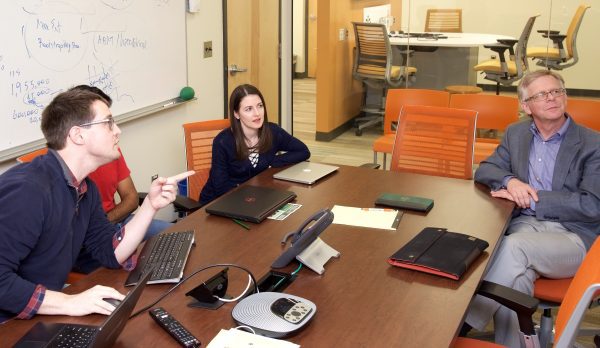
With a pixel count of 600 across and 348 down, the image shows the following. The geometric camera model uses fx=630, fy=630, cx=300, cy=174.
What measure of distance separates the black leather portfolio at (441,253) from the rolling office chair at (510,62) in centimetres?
383

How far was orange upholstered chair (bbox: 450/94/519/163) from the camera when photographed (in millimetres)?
4480

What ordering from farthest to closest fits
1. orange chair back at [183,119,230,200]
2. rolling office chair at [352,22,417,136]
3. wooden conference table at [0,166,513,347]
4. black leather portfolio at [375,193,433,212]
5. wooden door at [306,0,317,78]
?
wooden door at [306,0,317,78] → rolling office chair at [352,22,417,136] → orange chair back at [183,119,230,200] → black leather portfolio at [375,193,433,212] → wooden conference table at [0,166,513,347]

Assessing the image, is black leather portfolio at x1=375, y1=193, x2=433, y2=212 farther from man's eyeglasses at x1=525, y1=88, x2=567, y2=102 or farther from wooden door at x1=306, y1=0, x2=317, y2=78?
wooden door at x1=306, y1=0, x2=317, y2=78

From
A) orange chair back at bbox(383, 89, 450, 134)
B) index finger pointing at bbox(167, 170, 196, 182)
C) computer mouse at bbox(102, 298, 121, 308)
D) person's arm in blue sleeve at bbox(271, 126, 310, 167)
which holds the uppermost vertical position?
orange chair back at bbox(383, 89, 450, 134)

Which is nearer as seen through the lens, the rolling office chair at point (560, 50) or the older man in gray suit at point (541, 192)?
the older man in gray suit at point (541, 192)

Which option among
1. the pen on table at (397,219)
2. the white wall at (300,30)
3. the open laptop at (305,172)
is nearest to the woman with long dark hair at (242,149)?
the open laptop at (305,172)

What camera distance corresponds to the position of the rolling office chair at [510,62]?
18.4 feet

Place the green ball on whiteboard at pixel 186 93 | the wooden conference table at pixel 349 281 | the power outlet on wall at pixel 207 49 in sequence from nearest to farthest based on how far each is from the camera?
the wooden conference table at pixel 349 281 → the green ball on whiteboard at pixel 186 93 → the power outlet on wall at pixel 207 49

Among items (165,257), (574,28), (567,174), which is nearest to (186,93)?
(165,257)

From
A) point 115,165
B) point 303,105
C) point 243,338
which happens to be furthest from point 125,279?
point 303,105

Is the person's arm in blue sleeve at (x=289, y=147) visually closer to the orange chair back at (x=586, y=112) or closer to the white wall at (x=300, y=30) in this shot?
the orange chair back at (x=586, y=112)

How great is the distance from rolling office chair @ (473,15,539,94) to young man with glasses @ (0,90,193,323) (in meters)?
4.26

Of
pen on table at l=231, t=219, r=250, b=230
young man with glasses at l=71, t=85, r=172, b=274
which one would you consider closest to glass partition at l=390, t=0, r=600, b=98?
young man with glasses at l=71, t=85, r=172, b=274

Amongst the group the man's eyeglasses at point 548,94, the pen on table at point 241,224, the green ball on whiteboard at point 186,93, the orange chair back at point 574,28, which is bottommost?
the pen on table at point 241,224
